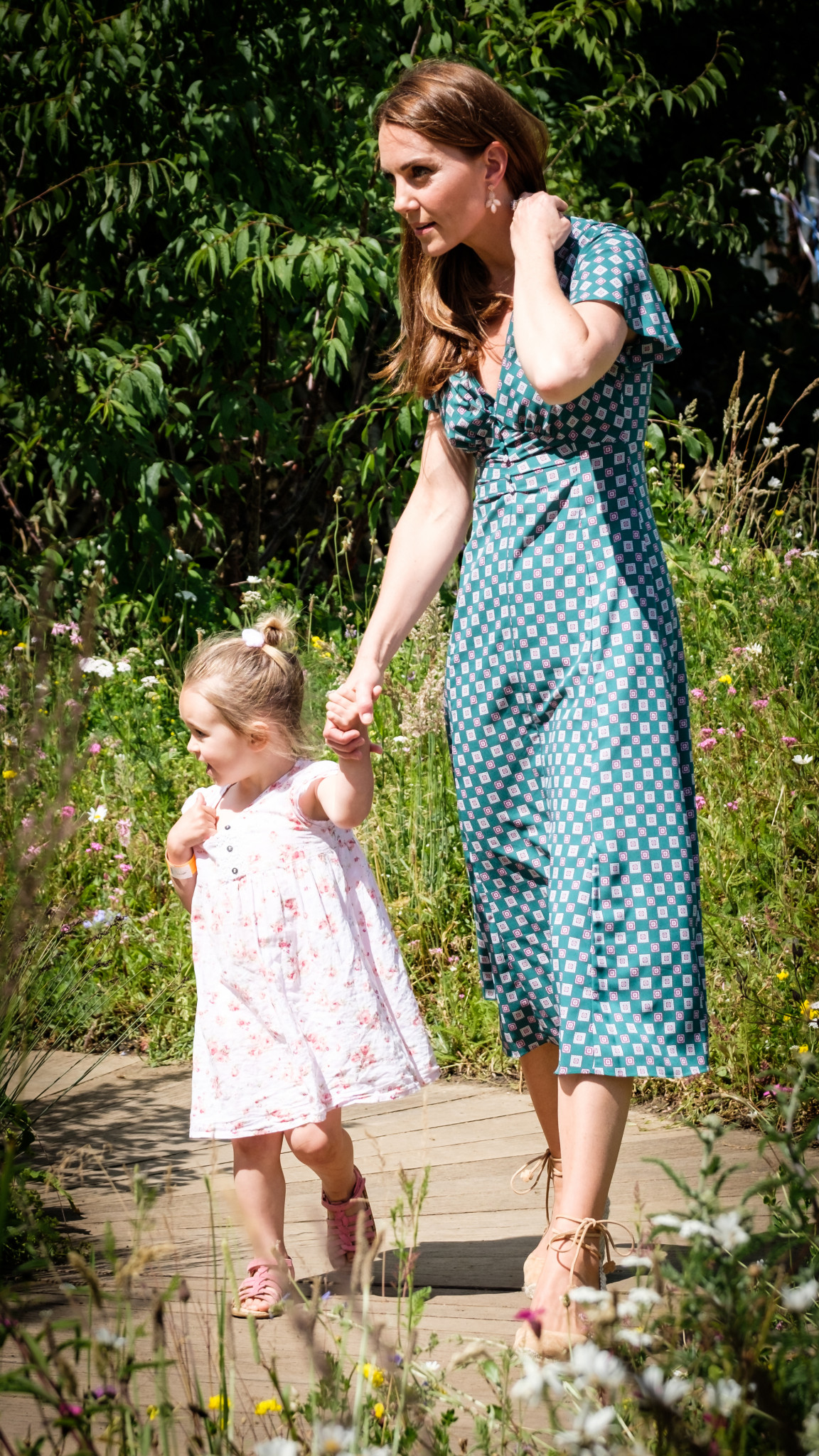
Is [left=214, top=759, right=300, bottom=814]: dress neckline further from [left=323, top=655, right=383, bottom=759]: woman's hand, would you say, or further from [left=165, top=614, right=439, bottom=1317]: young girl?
[left=323, top=655, right=383, bottom=759]: woman's hand

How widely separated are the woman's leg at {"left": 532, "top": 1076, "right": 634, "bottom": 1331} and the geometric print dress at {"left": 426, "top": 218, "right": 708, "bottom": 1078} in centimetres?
5

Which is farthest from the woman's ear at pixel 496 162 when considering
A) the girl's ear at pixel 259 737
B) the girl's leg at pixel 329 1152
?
the girl's leg at pixel 329 1152

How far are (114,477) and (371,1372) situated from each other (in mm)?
4119

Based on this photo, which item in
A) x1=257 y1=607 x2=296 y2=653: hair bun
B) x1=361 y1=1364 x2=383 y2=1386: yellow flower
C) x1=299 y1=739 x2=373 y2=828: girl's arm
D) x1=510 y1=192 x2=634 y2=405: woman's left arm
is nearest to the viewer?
x1=361 y1=1364 x2=383 y2=1386: yellow flower

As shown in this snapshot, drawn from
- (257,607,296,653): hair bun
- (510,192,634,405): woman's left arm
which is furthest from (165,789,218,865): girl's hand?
(510,192,634,405): woman's left arm

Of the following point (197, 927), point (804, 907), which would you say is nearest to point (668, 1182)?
point (804, 907)

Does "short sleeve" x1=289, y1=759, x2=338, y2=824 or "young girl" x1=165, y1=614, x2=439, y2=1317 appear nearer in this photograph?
"young girl" x1=165, y1=614, x2=439, y2=1317

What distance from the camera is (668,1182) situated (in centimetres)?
263

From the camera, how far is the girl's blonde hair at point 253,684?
2.43 m

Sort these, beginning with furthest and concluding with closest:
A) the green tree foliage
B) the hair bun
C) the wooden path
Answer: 1. the green tree foliage
2. the hair bun
3. the wooden path

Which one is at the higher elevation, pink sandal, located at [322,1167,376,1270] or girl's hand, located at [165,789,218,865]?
girl's hand, located at [165,789,218,865]

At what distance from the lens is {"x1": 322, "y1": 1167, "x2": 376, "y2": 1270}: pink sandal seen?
2264 mm

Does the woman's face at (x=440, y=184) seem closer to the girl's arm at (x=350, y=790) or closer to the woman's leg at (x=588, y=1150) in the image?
the girl's arm at (x=350, y=790)

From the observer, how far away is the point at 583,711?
2.01 metres
